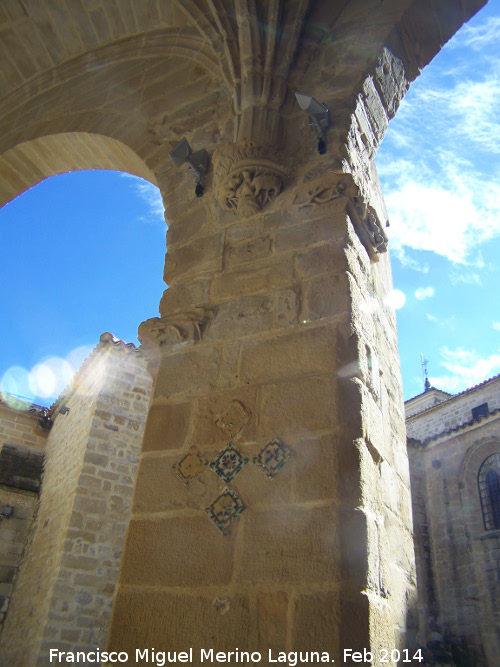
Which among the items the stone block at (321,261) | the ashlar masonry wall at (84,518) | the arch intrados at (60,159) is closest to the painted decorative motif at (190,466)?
the stone block at (321,261)

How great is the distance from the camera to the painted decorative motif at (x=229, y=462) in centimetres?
184

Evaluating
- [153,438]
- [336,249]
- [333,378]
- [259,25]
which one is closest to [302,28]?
[259,25]

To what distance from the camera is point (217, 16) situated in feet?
10.3

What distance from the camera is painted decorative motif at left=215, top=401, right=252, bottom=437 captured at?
1.93 meters

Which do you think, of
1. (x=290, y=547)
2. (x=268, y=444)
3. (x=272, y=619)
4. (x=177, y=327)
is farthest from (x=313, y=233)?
(x=272, y=619)

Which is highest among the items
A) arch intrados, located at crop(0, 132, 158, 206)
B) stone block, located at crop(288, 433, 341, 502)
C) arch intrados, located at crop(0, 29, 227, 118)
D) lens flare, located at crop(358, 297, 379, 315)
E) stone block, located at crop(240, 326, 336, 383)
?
arch intrados, located at crop(0, 29, 227, 118)

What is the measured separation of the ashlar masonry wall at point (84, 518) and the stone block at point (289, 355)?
5.36m

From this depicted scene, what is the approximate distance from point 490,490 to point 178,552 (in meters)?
13.0

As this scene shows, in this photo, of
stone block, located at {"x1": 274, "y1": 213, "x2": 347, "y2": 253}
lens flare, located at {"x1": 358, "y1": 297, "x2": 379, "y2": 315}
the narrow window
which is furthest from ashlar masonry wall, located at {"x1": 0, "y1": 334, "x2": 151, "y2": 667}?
the narrow window

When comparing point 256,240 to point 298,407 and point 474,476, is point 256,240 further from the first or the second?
point 474,476

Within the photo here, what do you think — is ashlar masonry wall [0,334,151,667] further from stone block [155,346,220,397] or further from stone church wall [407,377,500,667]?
stone church wall [407,377,500,667]

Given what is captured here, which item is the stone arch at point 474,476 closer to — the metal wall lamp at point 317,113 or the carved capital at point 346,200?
the carved capital at point 346,200

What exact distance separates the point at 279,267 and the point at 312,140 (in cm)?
79

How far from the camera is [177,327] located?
2.32 meters
